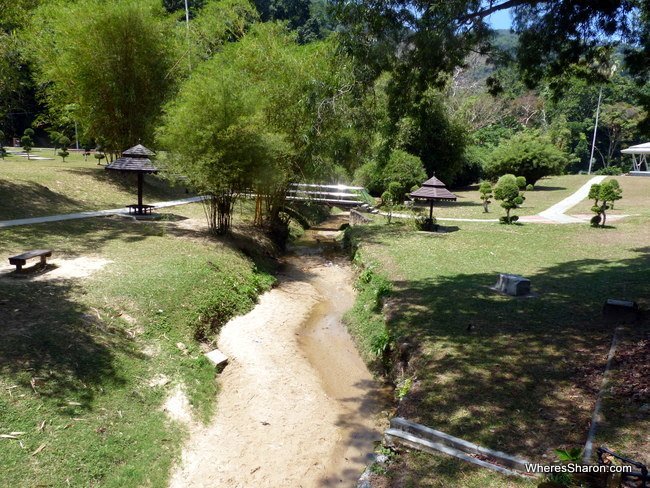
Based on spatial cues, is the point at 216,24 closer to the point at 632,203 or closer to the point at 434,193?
the point at 434,193

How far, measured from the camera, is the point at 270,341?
9742 mm

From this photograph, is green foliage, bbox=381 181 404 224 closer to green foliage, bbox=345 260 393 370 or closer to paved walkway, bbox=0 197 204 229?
green foliage, bbox=345 260 393 370

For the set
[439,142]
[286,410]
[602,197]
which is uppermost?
[439,142]

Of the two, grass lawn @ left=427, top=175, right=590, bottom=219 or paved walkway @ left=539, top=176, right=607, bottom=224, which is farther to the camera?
grass lawn @ left=427, top=175, right=590, bottom=219

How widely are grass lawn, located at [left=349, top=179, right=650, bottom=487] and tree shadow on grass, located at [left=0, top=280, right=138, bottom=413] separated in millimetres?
4339

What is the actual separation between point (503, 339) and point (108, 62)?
719 inches

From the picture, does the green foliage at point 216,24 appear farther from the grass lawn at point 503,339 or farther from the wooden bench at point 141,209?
the grass lawn at point 503,339

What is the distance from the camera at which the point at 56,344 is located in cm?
693

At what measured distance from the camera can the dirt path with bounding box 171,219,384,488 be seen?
6098 millimetres

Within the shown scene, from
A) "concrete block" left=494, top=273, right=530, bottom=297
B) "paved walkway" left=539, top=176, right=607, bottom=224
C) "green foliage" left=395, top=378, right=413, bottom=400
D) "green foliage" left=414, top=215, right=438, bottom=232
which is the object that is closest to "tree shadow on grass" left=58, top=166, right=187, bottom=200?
"green foliage" left=414, top=215, right=438, bottom=232

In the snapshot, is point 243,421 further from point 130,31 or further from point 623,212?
point 623,212

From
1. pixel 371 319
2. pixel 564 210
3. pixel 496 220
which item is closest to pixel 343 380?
pixel 371 319

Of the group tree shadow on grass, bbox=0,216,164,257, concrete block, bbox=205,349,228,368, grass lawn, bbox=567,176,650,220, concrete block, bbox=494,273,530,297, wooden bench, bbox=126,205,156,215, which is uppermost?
grass lawn, bbox=567,176,650,220

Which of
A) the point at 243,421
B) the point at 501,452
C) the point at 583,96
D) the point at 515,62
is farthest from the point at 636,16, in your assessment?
the point at 583,96
